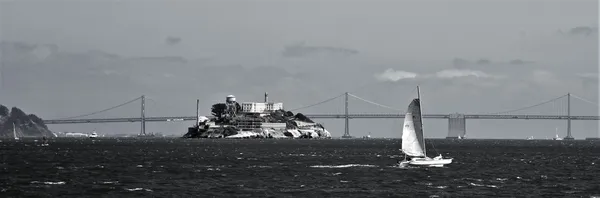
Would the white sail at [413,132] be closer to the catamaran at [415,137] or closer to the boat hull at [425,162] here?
the catamaran at [415,137]

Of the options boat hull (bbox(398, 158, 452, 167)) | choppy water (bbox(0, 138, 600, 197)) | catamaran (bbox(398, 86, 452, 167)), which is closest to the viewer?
choppy water (bbox(0, 138, 600, 197))

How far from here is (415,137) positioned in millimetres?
90062

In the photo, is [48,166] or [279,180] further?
[48,166]

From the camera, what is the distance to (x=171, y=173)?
266ft

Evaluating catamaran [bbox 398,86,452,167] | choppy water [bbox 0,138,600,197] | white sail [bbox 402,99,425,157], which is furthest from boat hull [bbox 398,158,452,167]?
choppy water [bbox 0,138,600,197]

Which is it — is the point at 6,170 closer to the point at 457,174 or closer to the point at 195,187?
the point at 195,187

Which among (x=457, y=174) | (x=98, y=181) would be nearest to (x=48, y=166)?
(x=98, y=181)

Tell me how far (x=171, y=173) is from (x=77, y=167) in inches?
517

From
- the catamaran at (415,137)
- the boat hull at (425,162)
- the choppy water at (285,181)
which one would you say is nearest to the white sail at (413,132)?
the catamaran at (415,137)

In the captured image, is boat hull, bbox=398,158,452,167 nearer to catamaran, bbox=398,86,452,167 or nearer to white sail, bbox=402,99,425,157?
catamaran, bbox=398,86,452,167

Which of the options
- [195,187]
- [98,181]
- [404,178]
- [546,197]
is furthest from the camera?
[404,178]

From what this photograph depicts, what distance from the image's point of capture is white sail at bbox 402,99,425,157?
289ft

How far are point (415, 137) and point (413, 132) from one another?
0.78 m

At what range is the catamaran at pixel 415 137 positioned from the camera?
8811 cm
